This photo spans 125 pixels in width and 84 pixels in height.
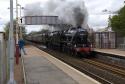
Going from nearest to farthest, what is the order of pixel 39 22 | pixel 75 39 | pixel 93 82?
1. pixel 93 82
2. pixel 75 39
3. pixel 39 22

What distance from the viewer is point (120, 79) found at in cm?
2008

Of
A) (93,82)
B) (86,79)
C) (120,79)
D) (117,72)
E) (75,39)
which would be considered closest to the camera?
(93,82)

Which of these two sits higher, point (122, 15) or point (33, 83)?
point (122, 15)

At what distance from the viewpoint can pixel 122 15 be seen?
84.5 meters

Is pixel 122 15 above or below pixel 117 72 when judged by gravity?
above

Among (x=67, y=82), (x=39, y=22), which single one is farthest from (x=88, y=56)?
(x=39, y=22)

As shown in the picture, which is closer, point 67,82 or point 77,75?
point 67,82

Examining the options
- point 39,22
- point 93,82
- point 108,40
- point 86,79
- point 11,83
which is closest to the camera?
point 11,83

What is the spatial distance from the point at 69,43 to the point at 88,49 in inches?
103

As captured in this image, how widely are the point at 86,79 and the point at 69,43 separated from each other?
71.5 ft

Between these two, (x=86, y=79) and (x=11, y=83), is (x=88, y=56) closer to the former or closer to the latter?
(x=86, y=79)

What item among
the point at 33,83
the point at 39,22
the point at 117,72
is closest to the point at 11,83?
the point at 33,83

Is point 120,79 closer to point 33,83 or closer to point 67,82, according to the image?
point 67,82

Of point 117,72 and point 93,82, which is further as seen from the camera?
point 117,72
